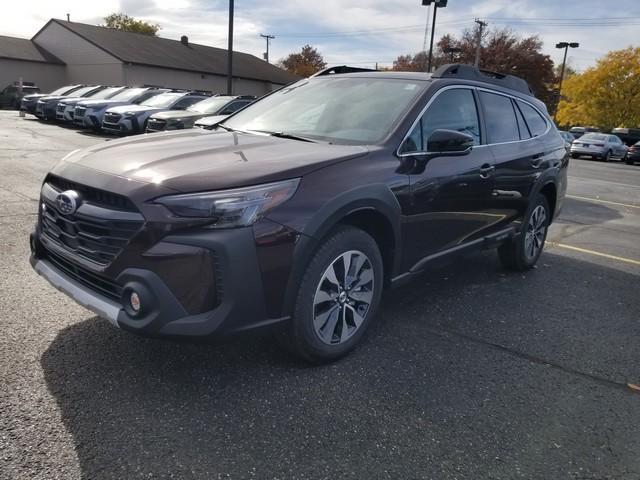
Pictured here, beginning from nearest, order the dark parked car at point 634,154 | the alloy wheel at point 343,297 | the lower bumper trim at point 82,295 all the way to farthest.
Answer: the lower bumper trim at point 82,295
the alloy wheel at point 343,297
the dark parked car at point 634,154

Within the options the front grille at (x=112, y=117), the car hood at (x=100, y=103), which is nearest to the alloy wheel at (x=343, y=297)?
the front grille at (x=112, y=117)

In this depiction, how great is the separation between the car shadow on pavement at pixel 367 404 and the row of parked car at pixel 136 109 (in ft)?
33.5

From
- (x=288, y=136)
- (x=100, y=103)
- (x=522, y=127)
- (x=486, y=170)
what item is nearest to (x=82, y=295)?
(x=288, y=136)

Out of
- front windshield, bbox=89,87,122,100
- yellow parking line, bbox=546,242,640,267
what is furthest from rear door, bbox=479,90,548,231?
front windshield, bbox=89,87,122,100

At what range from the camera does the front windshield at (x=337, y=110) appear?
3.68 m

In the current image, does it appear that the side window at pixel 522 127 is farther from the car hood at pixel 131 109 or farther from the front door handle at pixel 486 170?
the car hood at pixel 131 109

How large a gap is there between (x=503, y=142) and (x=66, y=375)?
3.82 meters

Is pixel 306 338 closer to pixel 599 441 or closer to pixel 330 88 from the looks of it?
pixel 599 441

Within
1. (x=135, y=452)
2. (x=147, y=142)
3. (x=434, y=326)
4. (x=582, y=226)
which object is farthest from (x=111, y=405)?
(x=582, y=226)

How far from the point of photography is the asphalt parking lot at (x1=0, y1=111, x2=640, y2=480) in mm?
2389

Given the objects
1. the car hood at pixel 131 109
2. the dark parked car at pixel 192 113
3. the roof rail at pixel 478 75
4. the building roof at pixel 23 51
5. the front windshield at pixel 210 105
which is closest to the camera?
the roof rail at pixel 478 75

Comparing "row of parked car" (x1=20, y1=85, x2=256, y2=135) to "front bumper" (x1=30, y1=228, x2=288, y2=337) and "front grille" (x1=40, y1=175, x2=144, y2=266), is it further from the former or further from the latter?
"front bumper" (x1=30, y1=228, x2=288, y2=337)

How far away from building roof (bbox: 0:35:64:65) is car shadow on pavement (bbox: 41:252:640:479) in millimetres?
45923

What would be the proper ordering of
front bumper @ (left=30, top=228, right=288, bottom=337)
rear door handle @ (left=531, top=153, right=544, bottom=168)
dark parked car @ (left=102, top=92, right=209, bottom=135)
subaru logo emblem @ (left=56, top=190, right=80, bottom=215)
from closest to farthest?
front bumper @ (left=30, top=228, right=288, bottom=337), subaru logo emblem @ (left=56, top=190, right=80, bottom=215), rear door handle @ (left=531, top=153, right=544, bottom=168), dark parked car @ (left=102, top=92, right=209, bottom=135)
